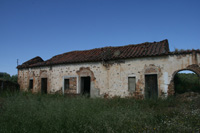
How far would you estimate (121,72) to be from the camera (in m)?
11.2

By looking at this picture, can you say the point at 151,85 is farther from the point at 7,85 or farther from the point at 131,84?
the point at 7,85

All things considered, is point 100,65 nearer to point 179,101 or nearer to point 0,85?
point 179,101

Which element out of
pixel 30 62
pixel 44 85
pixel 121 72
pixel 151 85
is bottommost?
pixel 44 85

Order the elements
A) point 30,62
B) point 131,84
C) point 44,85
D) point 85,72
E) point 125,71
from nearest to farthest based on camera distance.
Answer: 1. point 131,84
2. point 125,71
3. point 85,72
4. point 44,85
5. point 30,62

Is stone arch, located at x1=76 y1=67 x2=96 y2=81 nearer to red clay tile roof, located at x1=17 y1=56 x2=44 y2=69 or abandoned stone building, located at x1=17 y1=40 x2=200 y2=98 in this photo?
abandoned stone building, located at x1=17 y1=40 x2=200 y2=98

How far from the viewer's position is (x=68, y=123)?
4809mm

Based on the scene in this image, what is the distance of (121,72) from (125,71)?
30 centimetres

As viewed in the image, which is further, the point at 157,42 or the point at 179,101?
the point at 157,42

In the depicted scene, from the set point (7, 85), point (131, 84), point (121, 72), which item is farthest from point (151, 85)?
point (7, 85)

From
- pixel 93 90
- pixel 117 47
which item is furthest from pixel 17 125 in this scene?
pixel 117 47

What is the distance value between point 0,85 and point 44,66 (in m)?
4.25

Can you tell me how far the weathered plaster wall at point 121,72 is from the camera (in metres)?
9.69

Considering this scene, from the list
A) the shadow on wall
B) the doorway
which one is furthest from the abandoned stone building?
the shadow on wall

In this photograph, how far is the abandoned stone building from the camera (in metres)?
9.66
